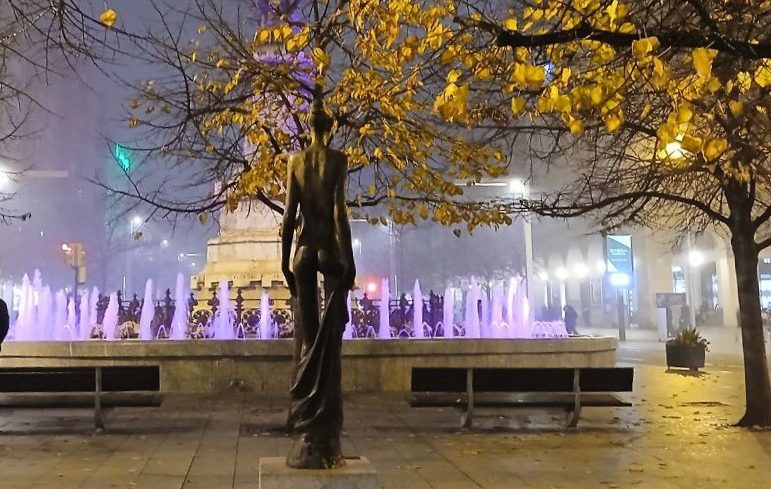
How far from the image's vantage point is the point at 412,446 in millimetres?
8977

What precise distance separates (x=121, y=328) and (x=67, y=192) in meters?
54.9

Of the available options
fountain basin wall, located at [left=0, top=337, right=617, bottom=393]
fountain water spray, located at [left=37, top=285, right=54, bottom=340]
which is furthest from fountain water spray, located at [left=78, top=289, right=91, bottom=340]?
fountain basin wall, located at [left=0, top=337, right=617, bottom=393]

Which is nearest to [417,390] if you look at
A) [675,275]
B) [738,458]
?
[738,458]

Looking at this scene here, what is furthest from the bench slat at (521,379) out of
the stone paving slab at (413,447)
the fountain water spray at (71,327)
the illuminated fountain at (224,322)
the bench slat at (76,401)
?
the fountain water spray at (71,327)

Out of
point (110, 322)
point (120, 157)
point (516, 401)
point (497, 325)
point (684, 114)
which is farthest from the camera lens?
point (120, 157)

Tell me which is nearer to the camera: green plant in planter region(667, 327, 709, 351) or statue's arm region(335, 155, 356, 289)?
statue's arm region(335, 155, 356, 289)

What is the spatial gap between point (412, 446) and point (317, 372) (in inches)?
147

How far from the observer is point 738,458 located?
322 inches

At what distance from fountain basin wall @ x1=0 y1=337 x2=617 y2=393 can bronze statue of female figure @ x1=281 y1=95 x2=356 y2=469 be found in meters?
8.26

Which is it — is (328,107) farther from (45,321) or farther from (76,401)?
(45,321)

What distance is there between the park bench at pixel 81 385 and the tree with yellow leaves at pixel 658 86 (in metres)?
5.59

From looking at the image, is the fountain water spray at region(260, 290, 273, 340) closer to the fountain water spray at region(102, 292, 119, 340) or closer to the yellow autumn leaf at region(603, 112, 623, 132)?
the fountain water spray at region(102, 292, 119, 340)

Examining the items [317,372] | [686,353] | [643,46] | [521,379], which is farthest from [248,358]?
[686,353]

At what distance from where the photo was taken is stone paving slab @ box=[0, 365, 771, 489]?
23.4 feet
